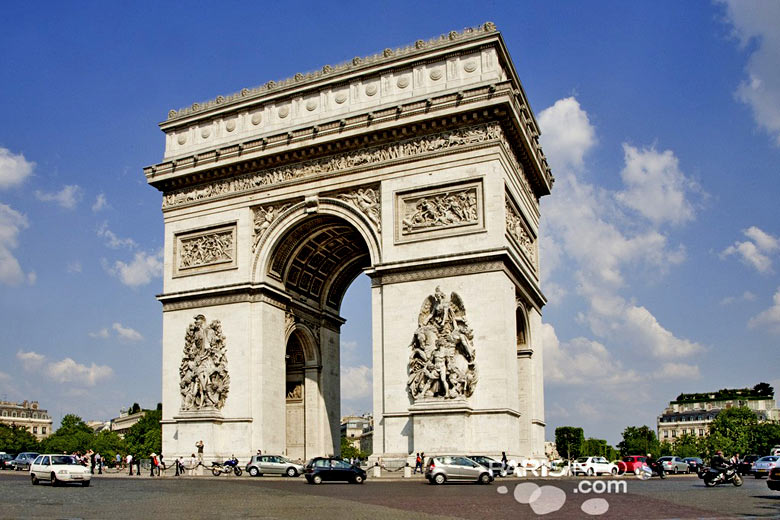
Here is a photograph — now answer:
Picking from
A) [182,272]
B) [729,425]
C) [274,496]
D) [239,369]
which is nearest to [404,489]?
[274,496]

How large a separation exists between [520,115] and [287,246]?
11741 millimetres

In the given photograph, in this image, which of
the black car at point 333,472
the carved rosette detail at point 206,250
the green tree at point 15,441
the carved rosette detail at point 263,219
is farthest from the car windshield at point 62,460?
the green tree at point 15,441

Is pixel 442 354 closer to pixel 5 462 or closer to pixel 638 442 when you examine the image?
pixel 5 462

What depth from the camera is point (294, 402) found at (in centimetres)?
3959

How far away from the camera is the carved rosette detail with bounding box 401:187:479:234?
31578 mm

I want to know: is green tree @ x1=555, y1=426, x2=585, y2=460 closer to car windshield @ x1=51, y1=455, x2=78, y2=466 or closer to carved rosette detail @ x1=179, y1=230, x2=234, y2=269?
carved rosette detail @ x1=179, y1=230, x2=234, y2=269

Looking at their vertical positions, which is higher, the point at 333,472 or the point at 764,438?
the point at 333,472

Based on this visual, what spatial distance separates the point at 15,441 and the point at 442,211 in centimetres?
9411

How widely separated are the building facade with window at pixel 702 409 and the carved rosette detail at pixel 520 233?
97.9 metres

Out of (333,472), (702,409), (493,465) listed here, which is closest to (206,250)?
(333,472)

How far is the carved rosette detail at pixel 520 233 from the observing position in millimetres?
33125

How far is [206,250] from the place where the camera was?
122ft

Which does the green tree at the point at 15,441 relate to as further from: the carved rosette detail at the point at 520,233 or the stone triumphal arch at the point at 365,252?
the carved rosette detail at the point at 520,233

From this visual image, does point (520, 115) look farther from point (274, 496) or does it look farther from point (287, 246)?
point (274, 496)
